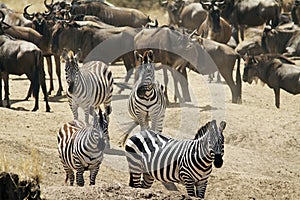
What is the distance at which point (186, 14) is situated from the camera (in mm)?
33094

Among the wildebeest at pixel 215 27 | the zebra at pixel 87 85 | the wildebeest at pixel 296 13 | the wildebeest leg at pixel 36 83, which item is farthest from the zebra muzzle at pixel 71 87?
the wildebeest at pixel 296 13

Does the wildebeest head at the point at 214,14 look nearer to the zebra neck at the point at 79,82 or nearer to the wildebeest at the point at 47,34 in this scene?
the wildebeest at the point at 47,34

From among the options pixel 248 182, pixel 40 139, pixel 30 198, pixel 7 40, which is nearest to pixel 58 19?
pixel 7 40

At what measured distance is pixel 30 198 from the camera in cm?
879

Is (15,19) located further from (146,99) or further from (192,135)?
(146,99)

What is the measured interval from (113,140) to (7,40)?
5.10 m

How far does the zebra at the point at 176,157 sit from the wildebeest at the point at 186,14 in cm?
2042

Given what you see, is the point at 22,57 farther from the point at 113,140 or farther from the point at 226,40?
the point at 226,40

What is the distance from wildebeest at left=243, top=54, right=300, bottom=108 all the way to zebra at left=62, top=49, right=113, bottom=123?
19.6ft

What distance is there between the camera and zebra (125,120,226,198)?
37.4ft

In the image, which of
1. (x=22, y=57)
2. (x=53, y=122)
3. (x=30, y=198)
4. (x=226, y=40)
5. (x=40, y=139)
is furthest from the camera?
(x=226, y=40)

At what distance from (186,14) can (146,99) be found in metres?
18.2

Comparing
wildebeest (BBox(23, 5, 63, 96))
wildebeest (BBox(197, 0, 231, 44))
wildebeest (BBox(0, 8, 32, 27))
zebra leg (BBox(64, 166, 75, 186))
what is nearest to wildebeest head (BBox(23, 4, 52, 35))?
wildebeest (BBox(23, 5, 63, 96))

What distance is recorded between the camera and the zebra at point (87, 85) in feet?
50.8
